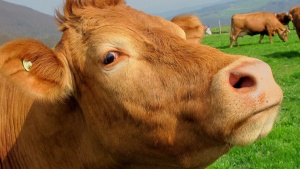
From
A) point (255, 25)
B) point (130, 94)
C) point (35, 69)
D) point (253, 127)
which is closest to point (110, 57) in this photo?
point (130, 94)

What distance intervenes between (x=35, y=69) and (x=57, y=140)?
28.4 inches

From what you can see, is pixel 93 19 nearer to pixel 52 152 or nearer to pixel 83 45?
pixel 83 45

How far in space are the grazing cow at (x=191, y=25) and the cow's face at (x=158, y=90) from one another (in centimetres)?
111

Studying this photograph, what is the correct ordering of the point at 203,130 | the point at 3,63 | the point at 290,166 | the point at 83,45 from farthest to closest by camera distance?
the point at 290,166, the point at 83,45, the point at 3,63, the point at 203,130

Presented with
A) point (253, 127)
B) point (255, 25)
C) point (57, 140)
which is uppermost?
point (253, 127)

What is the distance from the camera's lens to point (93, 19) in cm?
298

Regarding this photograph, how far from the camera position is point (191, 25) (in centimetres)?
422

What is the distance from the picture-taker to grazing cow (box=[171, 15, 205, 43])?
13.6 feet

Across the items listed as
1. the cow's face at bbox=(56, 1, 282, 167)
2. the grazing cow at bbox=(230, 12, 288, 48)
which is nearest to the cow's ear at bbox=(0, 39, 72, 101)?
the cow's face at bbox=(56, 1, 282, 167)

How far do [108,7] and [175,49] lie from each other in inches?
33.5

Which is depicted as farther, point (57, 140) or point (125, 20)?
point (57, 140)

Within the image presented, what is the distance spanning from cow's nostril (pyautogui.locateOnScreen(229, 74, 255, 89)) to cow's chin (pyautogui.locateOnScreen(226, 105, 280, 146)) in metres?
0.19

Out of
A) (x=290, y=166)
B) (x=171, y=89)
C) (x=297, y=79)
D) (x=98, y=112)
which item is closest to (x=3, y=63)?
(x=98, y=112)

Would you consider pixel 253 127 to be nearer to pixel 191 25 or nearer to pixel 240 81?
pixel 240 81
